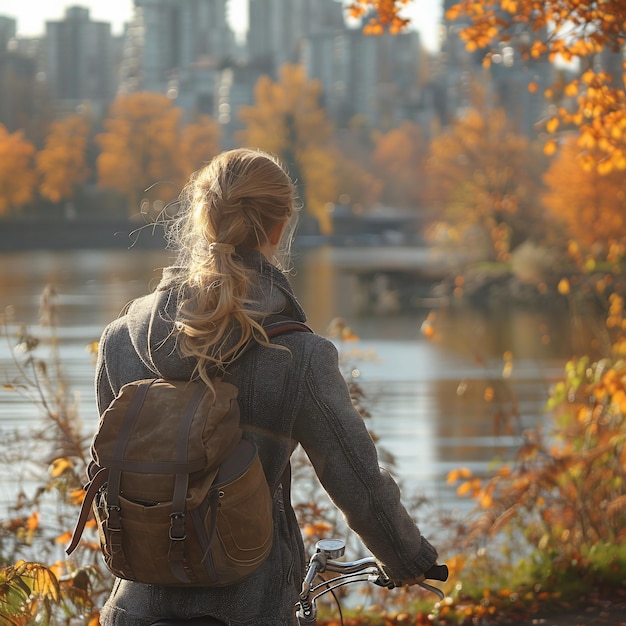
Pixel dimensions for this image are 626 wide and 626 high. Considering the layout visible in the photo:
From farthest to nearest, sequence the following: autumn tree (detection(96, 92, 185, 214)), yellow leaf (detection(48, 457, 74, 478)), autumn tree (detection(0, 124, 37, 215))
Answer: autumn tree (detection(96, 92, 185, 214))
autumn tree (detection(0, 124, 37, 215))
yellow leaf (detection(48, 457, 74, 478))

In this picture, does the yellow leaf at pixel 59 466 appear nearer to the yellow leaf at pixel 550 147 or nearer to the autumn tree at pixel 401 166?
the yellow leaf at pixel 550 147

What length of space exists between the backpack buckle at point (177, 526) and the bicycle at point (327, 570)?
194 mm

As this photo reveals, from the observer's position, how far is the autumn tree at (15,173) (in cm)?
6669

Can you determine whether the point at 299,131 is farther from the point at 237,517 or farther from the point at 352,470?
the point at 237,517

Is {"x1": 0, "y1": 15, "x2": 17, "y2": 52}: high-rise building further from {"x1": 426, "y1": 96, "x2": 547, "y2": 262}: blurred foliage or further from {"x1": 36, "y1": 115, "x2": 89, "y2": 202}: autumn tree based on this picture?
{"x1": 426, "y1": 96, "x2": 547, "y2": 262}: blurred foliage

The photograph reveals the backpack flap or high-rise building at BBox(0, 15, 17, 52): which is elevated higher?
high-rise building at BBox(0, 15, 17, 52)

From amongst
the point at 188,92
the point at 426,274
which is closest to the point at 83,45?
the point at 188,92

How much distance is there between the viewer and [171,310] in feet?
6.28

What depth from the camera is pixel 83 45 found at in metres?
147

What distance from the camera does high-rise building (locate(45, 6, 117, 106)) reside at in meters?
141

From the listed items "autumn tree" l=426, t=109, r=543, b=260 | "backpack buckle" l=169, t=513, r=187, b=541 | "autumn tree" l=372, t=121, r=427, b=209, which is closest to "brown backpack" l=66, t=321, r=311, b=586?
"backpack buckle" l=169, t=513, r=187, b=541

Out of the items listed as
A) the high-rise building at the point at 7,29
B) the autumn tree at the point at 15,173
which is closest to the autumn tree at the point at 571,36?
the autumn tree at the point at 15,173

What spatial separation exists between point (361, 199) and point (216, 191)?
8674 cm

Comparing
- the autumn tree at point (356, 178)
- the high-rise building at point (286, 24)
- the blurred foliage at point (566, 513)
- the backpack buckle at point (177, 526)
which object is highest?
the high-rise building at point (286, 24)
